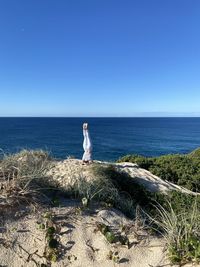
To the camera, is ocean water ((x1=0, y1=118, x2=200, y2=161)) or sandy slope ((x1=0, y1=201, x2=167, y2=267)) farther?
ocean water ((x1=0, y1=118, x2=200, y2=161))

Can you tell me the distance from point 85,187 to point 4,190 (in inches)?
68.7

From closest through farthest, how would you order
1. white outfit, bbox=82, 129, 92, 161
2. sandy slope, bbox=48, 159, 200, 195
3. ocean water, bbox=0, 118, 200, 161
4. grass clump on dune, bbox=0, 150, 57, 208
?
1. grass clump on dune, bbox=0, 150, 57, 208
2. sandy slope, bbox=48, 159, 200, 195
3. white outfit, bbox=82, 129, 92, 161
4. ocean water, bbox=0, 118, 200, 161

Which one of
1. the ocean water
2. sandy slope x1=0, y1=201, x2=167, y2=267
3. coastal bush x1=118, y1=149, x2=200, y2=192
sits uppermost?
sandy slope x1=0, y1=201, x2=167, y2=267

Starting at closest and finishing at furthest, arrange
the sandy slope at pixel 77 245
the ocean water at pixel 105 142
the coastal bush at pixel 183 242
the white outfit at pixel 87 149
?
the coastal bush at pixel 183 242 < the sandy slope at pixel 77 245 < the white outfit at pixel 87 149 < the ocean water at pixel 105 142

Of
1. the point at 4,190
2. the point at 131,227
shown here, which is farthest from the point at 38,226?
the point at 131,227

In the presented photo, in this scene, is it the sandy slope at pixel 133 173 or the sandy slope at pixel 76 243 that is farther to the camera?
the sandy slope at pixel 133 173

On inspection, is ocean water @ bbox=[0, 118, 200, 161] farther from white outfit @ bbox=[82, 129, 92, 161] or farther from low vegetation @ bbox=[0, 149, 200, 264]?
white outfit @ bbox=[82, 129, 92, 161]

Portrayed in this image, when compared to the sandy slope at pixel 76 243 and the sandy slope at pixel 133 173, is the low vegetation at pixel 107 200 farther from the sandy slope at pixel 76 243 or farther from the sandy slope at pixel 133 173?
the sandy slope at pixel 133 173

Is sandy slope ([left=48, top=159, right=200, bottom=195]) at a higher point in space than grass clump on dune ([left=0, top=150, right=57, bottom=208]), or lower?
lower

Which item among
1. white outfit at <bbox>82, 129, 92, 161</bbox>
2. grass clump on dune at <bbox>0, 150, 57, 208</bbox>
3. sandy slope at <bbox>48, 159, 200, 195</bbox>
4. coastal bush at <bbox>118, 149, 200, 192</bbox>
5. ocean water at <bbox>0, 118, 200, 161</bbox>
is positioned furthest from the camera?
ocean water at <bbox>0, 118, 200, 161</bbox>

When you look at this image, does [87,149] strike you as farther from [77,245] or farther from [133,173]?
[77,245]

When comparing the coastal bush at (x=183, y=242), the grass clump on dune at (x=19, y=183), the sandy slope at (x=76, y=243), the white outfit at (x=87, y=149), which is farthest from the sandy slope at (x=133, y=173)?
the coastal bush at (x=183, y=242)

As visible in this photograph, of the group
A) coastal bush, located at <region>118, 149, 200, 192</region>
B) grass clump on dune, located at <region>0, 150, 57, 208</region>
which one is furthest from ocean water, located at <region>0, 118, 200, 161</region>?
coastal bush, located at <region>118, 149, 200, 192</region>

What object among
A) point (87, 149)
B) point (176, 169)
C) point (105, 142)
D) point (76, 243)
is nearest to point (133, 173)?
point (87, 149)
